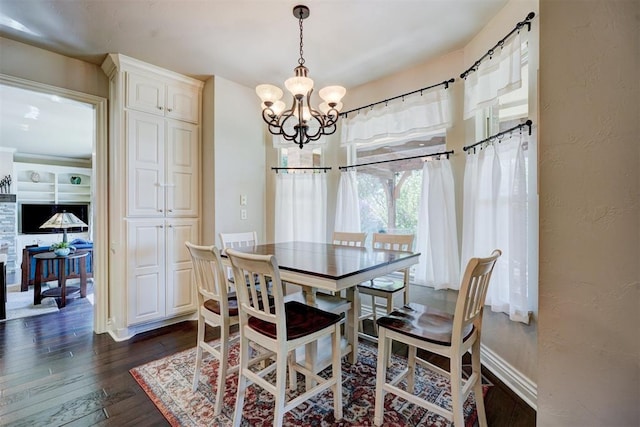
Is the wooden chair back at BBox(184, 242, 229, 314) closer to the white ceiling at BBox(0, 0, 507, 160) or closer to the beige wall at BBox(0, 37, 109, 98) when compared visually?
the white ceiling at BBox(0, 0, 507, 160)

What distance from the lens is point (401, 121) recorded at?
2855 mm

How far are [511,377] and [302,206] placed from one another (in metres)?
2.39

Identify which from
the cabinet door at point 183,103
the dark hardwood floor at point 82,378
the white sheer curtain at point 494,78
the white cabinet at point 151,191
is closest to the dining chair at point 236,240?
the white cabinet at point 151,191

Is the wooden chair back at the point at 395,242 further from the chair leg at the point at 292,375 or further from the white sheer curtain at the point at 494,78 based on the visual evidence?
the chair leg at the point at 292,375

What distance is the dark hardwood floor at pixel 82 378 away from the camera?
164 centimetres

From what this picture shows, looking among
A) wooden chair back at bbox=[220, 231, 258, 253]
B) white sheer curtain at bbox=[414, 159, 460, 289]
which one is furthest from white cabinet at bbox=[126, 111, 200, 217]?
white sheer curtain at bbox=[414, 159, 460, 289]

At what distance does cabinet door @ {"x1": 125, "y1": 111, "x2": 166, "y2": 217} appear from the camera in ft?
8.85

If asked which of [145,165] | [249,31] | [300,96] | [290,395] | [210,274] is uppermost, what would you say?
[249,31]

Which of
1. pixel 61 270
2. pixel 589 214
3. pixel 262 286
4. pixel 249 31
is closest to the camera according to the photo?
pixel 589 214

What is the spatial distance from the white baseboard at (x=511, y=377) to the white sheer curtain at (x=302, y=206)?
189 cm

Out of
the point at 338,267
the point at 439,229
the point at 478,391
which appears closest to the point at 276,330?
the point at 338,267

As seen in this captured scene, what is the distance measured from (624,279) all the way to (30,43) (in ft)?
12.4

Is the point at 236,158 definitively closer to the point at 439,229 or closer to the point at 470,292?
the point at 439,229

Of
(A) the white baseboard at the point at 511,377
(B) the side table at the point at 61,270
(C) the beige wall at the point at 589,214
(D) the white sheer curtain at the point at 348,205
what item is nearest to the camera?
(C) the beige wall at the point at 589,214
